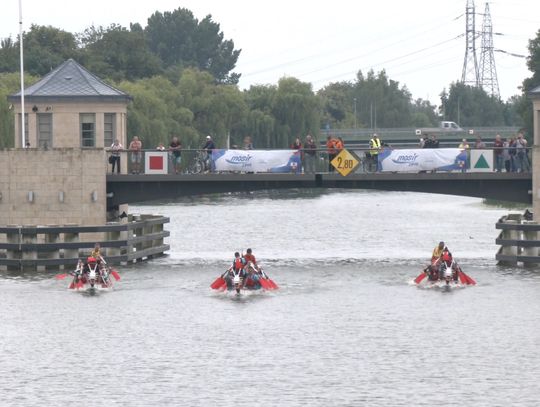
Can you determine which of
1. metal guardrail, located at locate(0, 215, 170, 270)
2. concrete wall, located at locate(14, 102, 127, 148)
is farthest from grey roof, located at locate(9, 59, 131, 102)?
metal guardrail, located at locate(0, 215, 170, 270)

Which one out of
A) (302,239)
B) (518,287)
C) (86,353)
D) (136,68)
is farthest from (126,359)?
(136,68)

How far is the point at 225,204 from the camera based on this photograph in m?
142

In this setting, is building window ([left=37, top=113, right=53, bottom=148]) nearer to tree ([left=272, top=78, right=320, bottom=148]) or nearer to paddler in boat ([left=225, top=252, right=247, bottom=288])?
paddler in boat ([left=225, top=252, right=247, bottom=288])

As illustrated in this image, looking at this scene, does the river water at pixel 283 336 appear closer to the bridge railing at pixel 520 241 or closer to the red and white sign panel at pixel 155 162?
the bridge railing at pixel 520 241

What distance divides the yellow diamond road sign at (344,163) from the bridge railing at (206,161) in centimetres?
19

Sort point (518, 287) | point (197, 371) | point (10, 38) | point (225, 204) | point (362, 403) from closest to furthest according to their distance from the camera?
1. point (362, 403)
2. point (197, 371)
3. point (518, 287)
4. point (225, 204)
5. point (10, 38)

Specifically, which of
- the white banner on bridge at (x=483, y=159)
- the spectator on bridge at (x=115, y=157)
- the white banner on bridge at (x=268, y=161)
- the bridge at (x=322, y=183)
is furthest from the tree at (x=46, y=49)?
the white banner on bridge at (x=483, y=159)

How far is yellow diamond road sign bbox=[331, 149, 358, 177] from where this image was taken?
235ft

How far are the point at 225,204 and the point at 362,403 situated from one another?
99.2 meters

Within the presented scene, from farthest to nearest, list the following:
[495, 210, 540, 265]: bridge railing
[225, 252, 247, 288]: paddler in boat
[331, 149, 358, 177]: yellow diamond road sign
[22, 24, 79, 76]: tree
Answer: [22, 24, 79, 76]: tree
[331, 149, 358, 177]: yellow diamond road sign
[495, 210, 540, 265]: bridge railing
[225, 252, 247, 288]: paddler in boat

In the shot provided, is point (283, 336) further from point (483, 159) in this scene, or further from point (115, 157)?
point (115, 157)

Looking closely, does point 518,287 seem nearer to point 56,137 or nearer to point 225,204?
point 56,137

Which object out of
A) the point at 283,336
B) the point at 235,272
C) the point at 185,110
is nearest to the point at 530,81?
the point at 185,110

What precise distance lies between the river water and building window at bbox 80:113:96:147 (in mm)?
6569
